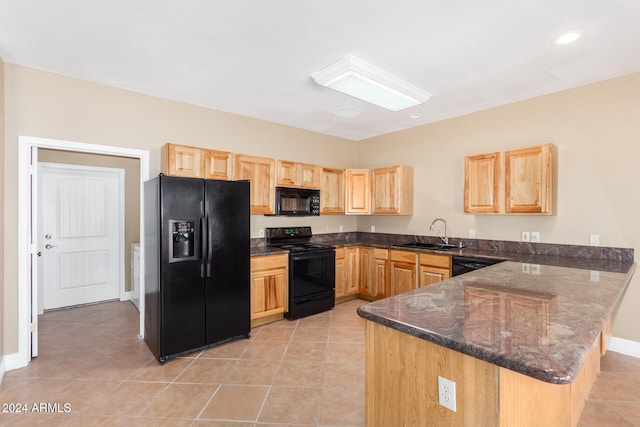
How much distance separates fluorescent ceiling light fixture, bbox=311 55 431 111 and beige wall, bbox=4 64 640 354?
49.7 inches

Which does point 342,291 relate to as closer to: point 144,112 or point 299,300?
point 299,300

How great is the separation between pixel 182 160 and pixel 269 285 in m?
1.78

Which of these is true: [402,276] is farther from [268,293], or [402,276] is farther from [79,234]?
[79,234]

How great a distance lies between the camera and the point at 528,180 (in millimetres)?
3348

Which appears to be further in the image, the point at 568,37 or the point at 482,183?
the point at 482,183

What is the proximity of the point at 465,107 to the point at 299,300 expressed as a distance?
10.7 feet

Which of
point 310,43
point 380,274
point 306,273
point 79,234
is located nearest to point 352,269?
point 380,274

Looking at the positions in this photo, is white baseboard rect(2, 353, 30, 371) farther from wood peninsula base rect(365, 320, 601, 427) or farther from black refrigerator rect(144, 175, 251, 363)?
wood peninsula base rect(365, 320, 601, 427)

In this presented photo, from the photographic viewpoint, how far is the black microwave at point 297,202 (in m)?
4.23

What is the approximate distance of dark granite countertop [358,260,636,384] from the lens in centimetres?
98

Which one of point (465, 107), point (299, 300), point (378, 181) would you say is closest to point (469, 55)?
point (465, 107)

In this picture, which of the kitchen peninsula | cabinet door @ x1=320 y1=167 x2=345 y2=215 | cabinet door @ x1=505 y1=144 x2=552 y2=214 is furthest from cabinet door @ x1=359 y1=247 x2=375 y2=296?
the kitchen peninsula

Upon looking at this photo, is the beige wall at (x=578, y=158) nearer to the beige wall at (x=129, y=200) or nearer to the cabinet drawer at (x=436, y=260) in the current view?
the cabinet drawer at (x=436, y=260)

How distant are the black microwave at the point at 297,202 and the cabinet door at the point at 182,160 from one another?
1112mm
